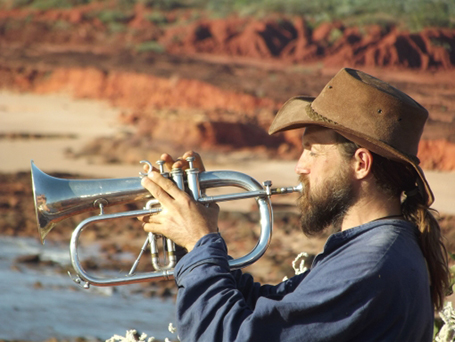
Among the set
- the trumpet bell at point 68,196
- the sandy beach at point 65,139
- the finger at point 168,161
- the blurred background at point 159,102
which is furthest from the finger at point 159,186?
the sandy beach at point 65,139

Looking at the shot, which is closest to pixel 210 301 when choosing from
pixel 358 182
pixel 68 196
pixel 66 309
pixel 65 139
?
pixel 358 182

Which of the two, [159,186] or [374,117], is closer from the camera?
[374,117]

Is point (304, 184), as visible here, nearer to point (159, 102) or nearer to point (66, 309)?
point (66, 309)

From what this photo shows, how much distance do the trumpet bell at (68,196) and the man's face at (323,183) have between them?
736 millimetres

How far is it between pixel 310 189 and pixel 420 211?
38 centimetres

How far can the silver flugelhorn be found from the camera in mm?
2414

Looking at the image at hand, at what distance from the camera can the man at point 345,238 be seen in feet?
6.06

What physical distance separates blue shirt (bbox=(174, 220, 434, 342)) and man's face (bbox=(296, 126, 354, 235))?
138 millimetres

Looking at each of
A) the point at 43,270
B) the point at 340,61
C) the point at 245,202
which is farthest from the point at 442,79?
the point at 43,270

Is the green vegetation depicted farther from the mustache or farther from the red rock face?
the mustache

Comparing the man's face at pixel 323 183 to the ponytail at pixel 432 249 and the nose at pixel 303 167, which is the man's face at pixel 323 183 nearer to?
the nose at pixel 303 167

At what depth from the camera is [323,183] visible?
2164mm

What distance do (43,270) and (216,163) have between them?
17.9ft

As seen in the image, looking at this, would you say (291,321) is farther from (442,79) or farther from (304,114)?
(442,79)
